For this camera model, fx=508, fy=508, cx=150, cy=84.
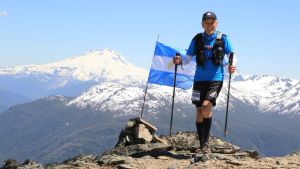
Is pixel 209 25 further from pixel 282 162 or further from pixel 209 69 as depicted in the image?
pixel 282 162

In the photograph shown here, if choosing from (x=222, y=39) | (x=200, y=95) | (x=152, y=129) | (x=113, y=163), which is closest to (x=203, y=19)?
(x=222, y=39)

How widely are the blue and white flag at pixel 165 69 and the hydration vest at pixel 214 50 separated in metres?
11.5

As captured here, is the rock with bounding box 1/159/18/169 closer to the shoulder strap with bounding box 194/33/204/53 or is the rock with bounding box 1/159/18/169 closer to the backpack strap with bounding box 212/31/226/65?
the shoulder strap with bounding box 194/33/204/53

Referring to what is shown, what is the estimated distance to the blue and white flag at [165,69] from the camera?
28.0m

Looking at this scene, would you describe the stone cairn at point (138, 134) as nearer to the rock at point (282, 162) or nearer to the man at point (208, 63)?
the man at point (208, 63)

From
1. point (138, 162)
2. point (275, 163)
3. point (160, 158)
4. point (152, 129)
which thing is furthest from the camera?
point (152, 129)

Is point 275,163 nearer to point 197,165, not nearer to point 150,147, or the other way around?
point 197,165

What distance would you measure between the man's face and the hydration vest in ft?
1.13

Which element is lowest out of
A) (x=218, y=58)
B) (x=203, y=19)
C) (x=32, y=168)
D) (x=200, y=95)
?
(x=32, y=168)

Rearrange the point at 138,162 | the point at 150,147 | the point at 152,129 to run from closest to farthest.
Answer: the point at 138,162
the point at 150,147
the point at 152,129

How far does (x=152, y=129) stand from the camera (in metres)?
22.5

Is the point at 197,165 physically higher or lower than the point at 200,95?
lower

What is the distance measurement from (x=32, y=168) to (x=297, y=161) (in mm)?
9201

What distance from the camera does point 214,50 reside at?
16.1 m
